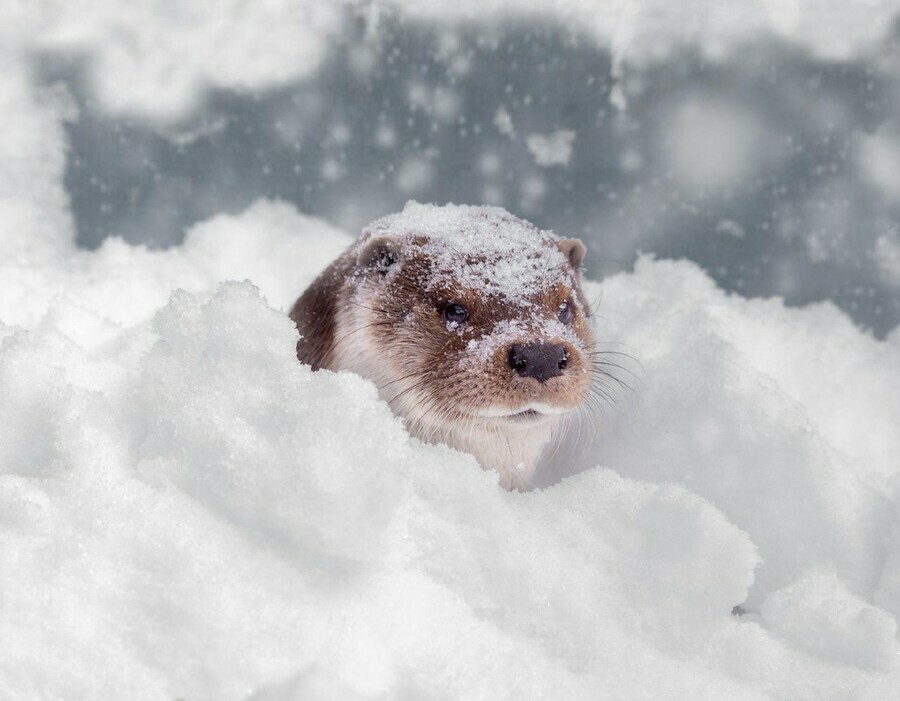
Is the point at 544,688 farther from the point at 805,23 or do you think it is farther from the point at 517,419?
the point at 805,23

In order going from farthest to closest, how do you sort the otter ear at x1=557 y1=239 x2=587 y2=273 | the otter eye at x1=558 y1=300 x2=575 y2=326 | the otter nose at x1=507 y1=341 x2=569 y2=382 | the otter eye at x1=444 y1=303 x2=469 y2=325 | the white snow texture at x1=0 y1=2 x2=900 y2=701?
the otter ear at x1=557 y1=239 x2=587 y2=273
the otter eye at x1=558 y1=300 x2=575 y2=326
the otter eye at x1=444 y1=303 x2=469 y2=325
the otter nose at x1=507 y1=341 x2=569 y2=382
the white snow texture at x1=0 y1=2 x2=900 y2=701

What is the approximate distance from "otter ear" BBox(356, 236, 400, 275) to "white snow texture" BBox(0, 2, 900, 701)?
881mm

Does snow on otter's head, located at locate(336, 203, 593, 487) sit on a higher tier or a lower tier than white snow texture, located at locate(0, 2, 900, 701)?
higher

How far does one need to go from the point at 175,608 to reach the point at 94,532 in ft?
0.87

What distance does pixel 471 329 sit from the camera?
9.13 ft

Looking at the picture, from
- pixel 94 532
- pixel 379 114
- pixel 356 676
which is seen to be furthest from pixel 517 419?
pixel 379 114

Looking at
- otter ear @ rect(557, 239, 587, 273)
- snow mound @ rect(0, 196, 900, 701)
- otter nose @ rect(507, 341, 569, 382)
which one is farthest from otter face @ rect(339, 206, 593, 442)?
snow mound @ rect(0, 196, 900, 701)

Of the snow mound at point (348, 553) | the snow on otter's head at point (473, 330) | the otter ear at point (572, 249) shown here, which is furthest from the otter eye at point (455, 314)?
the otter ear at point (572, 249)

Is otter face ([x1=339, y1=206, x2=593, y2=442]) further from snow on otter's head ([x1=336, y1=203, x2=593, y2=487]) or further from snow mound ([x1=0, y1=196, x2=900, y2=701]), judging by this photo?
snow mound ([x1=0, y1=196, x2=900, y2=701])

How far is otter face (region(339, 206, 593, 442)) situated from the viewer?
2.64 meters

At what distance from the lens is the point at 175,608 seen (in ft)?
5.68

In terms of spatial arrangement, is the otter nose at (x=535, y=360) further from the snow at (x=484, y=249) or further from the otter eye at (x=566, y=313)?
the otter eye at (x=566, y=313)

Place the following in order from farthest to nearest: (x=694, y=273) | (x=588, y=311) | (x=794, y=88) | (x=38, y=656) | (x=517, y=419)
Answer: (x=794, y=88)
(x=694, y=273)
(x=588, y=311)
(x=517, y=419)
(x=38, y=656)

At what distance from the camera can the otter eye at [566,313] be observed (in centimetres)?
308
